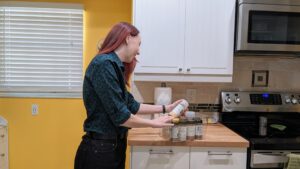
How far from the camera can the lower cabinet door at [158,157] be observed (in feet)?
5.36

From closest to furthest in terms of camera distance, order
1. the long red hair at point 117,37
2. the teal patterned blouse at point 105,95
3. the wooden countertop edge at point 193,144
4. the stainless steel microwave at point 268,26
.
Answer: the teal patterned blouse at point 105,95
the long red hair at point 117,37
the wooden countertop edge at point 193,144
the stainless steel microwave at point 268,26

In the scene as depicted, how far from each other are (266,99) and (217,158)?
33.4 inches

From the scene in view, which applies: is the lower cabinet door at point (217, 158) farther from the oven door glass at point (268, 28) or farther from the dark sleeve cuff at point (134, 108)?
the oven door glass at point (268, 28)

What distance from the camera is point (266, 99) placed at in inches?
86.1

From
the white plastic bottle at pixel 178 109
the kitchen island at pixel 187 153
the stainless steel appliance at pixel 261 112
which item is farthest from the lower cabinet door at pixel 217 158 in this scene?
the stainless steel appliance at pixel 261 112

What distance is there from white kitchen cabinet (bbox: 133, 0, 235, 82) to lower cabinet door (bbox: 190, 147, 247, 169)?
0.58 meters

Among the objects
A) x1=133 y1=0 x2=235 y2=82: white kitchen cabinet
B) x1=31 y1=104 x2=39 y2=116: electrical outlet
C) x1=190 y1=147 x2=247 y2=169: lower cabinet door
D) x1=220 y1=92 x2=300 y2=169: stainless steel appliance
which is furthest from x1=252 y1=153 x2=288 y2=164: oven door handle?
x1=31 y1=104 x2=39 y2=116: electrical outlet

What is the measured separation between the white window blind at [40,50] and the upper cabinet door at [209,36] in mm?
1030

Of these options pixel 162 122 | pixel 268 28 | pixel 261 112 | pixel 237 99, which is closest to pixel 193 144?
pixel 162 122

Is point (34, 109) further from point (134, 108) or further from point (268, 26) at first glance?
point (268, 26)

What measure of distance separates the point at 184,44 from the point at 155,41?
22cm

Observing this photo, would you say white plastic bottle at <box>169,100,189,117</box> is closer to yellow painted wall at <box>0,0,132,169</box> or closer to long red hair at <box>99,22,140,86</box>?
long red hair at <box>99,22,140,86</box>

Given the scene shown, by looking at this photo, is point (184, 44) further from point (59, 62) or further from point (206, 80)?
point (59, 62)

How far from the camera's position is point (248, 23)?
1850 millimetres
